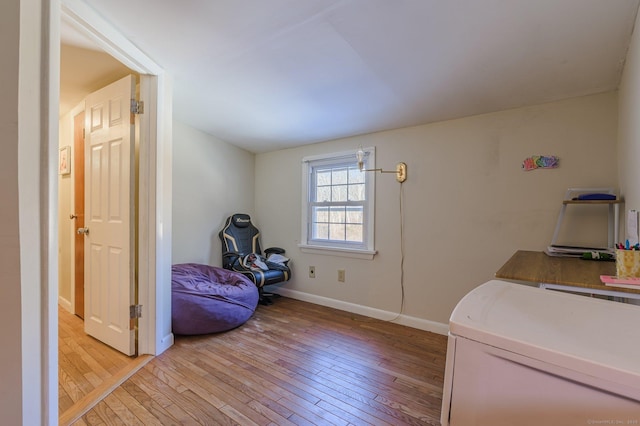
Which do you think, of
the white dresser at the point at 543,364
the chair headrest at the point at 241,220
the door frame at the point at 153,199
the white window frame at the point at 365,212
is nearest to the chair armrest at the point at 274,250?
the white window frame at the point at 365,212

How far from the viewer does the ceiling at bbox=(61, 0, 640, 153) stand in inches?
53.4

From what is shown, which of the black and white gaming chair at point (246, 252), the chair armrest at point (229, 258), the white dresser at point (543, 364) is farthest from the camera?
the chair armrest at point (229, 258)

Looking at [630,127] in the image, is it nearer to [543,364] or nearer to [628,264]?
[628,264]

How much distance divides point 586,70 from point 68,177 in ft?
14.3

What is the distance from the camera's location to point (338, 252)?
3051 mm

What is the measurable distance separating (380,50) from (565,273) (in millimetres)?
1555

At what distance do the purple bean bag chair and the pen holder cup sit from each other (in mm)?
2491

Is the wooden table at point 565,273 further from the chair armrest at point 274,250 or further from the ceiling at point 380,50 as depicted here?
the chair armrest at point 274,250

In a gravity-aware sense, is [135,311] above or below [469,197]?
below

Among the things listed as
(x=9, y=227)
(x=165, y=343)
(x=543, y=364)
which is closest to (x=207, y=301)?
(x=165, y=343)

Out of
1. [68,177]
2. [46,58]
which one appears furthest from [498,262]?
[68,177]

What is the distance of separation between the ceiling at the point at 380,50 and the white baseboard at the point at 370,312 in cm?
189

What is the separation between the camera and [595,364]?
19.6 inches

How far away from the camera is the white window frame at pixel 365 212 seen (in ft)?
9.30
